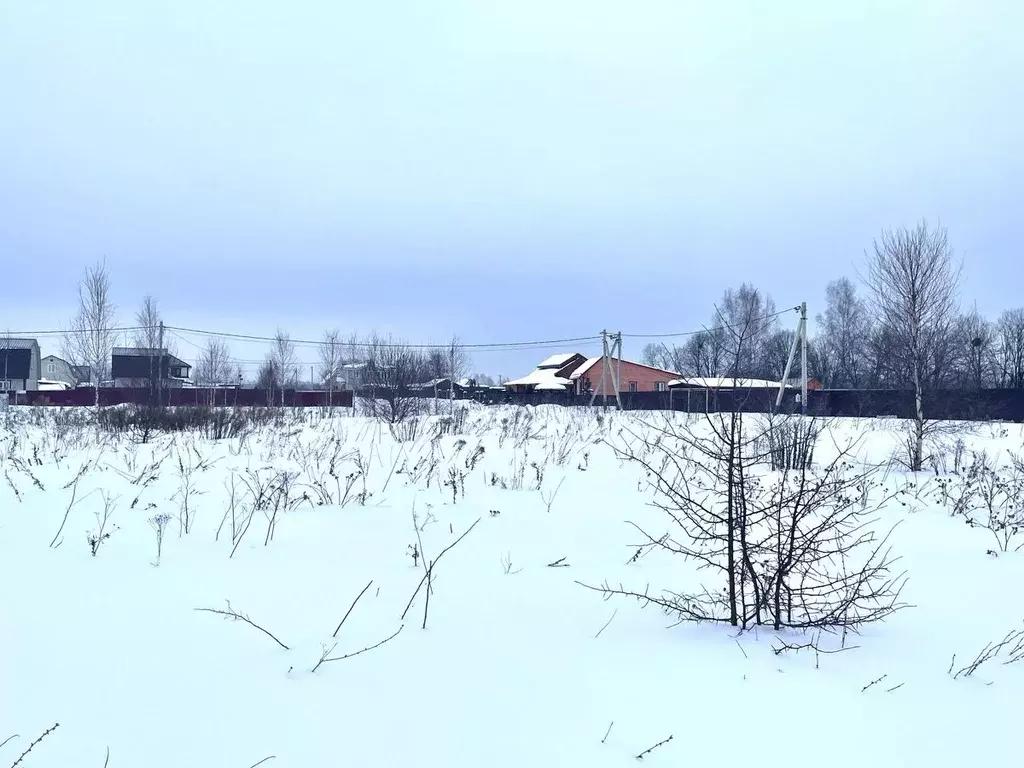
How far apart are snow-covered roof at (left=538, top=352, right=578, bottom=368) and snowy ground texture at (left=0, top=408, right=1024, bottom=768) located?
54.6 metres

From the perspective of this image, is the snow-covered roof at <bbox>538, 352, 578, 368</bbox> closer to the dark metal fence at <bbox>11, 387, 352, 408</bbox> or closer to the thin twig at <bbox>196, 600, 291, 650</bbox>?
the dark metal fence at <bbox>11, 387, 352, 408</bbox>

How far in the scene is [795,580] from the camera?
117 inches

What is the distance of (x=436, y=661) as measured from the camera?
218 cm

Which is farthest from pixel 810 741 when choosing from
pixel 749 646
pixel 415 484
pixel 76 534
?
pixel 415 484

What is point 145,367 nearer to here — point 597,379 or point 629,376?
point 597,379

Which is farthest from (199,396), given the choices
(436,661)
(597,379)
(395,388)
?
(597,379)

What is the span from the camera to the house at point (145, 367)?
18.7 metres

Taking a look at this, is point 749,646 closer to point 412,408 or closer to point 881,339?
point 881,339

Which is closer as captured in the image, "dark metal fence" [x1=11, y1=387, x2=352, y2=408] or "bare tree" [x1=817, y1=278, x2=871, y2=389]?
"dark metal fence" [x1=11, y1=387, x2=352, y2=408]

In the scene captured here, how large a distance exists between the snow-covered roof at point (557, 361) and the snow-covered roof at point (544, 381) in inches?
62.9

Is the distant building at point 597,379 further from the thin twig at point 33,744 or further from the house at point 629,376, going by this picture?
the thin twig at point 33,744

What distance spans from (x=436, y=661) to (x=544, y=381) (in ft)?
168

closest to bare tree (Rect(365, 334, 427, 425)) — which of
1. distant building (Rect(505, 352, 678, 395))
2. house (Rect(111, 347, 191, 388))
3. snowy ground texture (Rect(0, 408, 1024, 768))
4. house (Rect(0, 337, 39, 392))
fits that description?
house (Rect(111, 347, 191, 388))

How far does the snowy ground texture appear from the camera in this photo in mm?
1696
